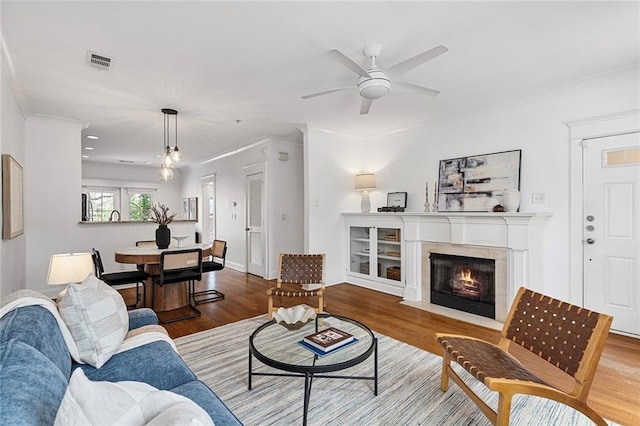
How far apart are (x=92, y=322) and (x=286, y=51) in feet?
7.60

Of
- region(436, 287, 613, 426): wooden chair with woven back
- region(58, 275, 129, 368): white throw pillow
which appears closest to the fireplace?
region(436, 287, 613, 426): wooden chair with woven back

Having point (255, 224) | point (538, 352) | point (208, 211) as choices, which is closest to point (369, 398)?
point (538, 352)

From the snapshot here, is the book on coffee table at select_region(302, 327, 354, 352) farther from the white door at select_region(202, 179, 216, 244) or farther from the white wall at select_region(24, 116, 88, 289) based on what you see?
the white door at select_region(202, 179, 216, 244)

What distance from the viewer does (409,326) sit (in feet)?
10.9

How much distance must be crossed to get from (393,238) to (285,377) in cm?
285

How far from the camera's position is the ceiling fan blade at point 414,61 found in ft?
6.89

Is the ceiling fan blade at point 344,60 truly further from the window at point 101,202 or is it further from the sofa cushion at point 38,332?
the window at point 101,202

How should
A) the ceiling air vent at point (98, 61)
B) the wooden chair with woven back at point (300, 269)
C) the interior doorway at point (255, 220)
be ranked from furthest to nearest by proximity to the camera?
the interior doorway at point (255, 220)
the wooden chair with woven back at point (300, 269)
the ceiling air vent at point (98, 61)

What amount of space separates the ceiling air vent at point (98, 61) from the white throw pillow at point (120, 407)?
279cm

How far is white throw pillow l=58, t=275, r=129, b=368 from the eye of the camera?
5.11 feet

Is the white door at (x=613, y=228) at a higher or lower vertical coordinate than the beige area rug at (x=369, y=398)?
higher

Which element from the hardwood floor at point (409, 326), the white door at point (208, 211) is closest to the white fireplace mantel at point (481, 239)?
the hardwood floor at point (409, 326)

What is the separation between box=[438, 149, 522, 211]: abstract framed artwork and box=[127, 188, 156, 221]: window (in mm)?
7776

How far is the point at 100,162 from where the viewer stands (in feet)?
26.3
